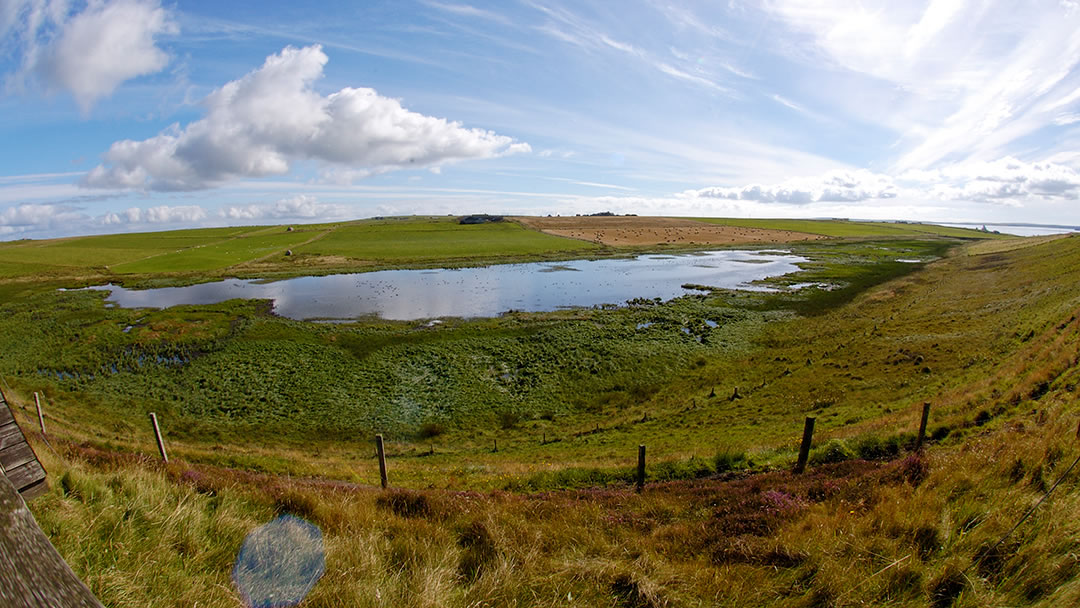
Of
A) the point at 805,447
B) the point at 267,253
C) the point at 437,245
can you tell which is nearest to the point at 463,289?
the point at 805,447

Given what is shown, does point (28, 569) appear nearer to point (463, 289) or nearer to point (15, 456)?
point (15, 456)

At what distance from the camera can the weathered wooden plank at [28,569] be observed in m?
1.44

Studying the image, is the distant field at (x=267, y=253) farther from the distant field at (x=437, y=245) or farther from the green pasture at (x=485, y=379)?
the green pasture at (x=485, y=379)

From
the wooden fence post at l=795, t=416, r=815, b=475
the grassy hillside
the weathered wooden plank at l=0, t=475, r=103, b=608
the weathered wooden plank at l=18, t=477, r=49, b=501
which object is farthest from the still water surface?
the weathered wooden plank at l=0, t=475, r=103, b=608

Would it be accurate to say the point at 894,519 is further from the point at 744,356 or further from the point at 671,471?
the point at 744,356

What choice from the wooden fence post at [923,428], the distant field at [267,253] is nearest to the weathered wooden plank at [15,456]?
the wooden fence post at [923,428]

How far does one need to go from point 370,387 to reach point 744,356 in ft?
84.1

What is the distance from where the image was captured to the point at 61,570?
1675mm

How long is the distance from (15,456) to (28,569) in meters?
4.57

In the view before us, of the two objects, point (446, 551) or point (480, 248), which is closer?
point (446, 551)

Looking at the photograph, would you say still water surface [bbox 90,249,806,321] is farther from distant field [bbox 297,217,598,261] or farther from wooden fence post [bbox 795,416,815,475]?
wooden fence post [bbox 795,416,815,475]

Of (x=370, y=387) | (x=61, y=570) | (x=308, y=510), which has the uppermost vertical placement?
(x=61, y=570)

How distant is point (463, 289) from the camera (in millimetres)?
60094

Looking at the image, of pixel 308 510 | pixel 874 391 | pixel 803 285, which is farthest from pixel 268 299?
pixel 803 285
